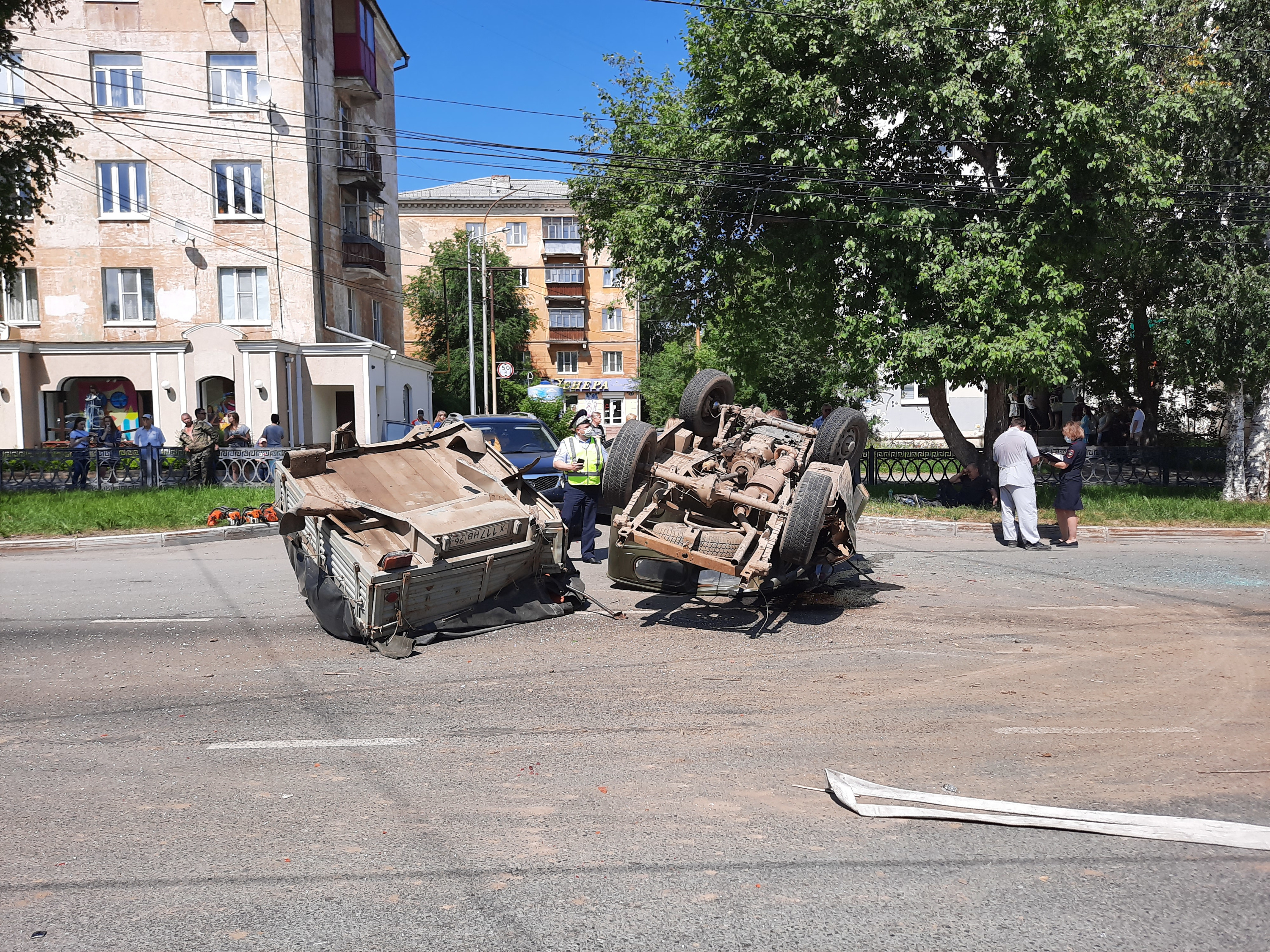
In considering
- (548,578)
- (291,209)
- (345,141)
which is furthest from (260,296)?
(548,578)

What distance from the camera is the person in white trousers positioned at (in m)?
13.1

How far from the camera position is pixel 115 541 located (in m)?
14.3

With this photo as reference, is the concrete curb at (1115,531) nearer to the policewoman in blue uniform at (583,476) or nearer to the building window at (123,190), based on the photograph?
the policewoman in blue uniform at (583,476)

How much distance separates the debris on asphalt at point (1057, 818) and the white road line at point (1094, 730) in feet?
3.60

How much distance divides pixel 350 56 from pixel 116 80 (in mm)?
7804

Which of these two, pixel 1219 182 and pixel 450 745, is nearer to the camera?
pixel 450 745

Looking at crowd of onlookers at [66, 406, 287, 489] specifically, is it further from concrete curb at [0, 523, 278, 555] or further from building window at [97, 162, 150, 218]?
building window at [97, 162, 150, 218]

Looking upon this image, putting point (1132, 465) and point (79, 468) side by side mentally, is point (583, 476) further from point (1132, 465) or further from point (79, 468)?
point (79, 468)

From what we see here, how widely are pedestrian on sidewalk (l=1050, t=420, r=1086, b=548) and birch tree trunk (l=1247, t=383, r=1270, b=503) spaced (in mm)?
6637

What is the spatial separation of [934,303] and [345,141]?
24601 mm

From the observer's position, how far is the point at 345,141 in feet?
108

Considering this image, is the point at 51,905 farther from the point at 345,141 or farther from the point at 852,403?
the point at 345,141

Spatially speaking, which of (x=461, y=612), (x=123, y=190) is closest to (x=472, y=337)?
(x=123, y=190)

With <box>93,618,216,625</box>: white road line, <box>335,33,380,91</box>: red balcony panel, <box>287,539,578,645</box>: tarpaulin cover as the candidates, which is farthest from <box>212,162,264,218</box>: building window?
<box>287,539,578,645</box>: tarpaulin cover
